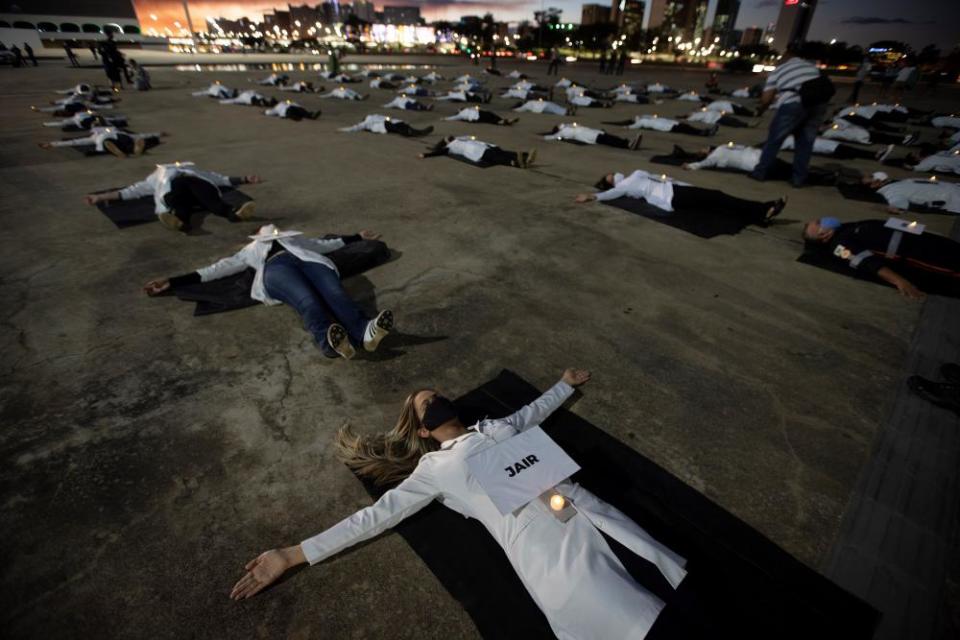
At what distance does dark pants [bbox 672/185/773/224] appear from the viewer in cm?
631

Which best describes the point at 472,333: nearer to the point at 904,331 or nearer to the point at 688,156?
the point at 904,331

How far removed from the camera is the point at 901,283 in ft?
15.1

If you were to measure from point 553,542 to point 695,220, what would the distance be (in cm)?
608

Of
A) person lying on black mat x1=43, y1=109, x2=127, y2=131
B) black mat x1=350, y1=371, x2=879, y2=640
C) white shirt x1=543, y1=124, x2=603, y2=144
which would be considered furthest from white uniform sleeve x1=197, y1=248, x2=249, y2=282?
person lying on black mat x1=43, y1=109, x2=127, y2=131

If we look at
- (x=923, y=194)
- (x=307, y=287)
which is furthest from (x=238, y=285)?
(x=923, y=194)

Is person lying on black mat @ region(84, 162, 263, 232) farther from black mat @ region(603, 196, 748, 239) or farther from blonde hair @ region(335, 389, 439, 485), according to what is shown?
black mat @ region(603, 196, 748, 239)

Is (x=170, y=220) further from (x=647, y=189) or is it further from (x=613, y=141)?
(x=613, y=141)

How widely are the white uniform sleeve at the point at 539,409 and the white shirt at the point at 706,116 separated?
53.9ft

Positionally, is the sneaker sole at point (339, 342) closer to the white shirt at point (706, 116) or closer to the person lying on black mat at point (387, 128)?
the person lying on black mat at point (387, 128)

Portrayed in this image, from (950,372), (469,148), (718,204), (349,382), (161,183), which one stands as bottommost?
(349,382)

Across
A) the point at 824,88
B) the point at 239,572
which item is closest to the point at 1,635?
the point at 239,572

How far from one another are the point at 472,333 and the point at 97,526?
9.35ft

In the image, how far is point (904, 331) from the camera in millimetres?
4117

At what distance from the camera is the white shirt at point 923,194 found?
670cm
